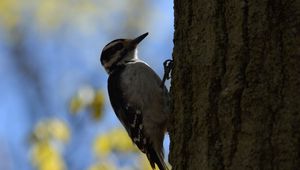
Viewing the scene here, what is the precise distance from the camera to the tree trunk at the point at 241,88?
9.14 feet

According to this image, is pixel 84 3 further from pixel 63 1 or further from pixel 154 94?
pixel 154 94

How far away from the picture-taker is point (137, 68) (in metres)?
5.82

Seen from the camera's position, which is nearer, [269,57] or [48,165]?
[269,57]

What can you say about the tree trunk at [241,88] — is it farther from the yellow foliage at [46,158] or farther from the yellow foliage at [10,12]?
the yellow foliage at [10,12]

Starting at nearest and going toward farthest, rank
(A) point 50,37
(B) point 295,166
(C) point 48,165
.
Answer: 1. (B) point 295,166
2. (C) point 48,165
3. (A) point 50,37

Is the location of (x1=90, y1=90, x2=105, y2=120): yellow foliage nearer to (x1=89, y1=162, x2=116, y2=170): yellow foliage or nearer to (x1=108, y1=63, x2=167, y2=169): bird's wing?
(x1=108, y1=63, x2=167, y2=169): bird's wing

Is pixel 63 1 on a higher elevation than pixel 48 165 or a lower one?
higher

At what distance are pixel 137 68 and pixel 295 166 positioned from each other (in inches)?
127

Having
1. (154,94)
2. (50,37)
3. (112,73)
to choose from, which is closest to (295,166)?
(154,94)

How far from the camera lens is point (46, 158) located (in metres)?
6.12

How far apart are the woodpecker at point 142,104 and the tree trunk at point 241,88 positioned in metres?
2.31

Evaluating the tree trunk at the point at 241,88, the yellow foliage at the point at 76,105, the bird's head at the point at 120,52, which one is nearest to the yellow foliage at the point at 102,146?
the yellow foliage at the point at 76,105

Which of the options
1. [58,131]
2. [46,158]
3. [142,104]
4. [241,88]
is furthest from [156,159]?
[241,88]

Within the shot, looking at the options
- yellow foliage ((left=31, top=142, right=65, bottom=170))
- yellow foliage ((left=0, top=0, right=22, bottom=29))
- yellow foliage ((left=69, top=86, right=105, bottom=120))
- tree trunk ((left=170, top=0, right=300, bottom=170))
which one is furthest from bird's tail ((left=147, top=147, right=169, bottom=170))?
yellow foliage ((left=0, top=0, right=22, bottom=29))
